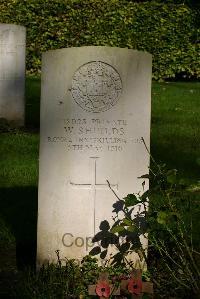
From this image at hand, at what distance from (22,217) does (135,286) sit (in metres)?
2.43

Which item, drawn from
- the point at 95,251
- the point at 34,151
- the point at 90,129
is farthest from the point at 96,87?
the point at 34,151

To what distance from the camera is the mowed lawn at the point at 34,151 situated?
6.05 meters

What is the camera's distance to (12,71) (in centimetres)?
1027

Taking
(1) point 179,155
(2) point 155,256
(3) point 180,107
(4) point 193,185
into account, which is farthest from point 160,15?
(2) point 155,256

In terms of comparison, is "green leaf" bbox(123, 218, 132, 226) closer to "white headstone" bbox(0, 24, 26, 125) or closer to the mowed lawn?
the mowed lawn

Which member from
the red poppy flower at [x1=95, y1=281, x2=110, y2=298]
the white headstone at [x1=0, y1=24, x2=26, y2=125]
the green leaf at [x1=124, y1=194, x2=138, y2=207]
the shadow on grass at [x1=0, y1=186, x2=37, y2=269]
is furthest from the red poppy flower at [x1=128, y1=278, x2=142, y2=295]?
the white headstone at [x1=0, y1=24, x2=26, y2=125]

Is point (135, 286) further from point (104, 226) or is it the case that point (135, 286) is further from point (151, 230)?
point (104, 226)

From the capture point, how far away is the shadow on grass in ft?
17.3

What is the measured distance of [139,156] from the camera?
191 inches

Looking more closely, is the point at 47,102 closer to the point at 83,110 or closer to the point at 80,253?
the point at 83,110

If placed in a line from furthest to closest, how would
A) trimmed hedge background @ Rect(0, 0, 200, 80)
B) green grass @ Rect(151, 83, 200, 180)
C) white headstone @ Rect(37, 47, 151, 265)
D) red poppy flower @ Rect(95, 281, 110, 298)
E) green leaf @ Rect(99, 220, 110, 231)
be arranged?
trimmed hedge background @ Rect(0, 0, 200, 80), green grass @ Rect(151, 83, 200, 180), green leaf @ Rect(99, 220, 110, 231), white headstone @ Rect(37, 47, 151, 265), red poppy flower @ Rect(95, 281, 110, 298)

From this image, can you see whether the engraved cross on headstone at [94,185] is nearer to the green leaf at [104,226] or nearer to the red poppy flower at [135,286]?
the green leaf at [104,226]

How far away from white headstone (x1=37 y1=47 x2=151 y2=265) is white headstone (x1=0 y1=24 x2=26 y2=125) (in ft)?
18.0

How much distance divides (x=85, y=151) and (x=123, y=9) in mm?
11446
